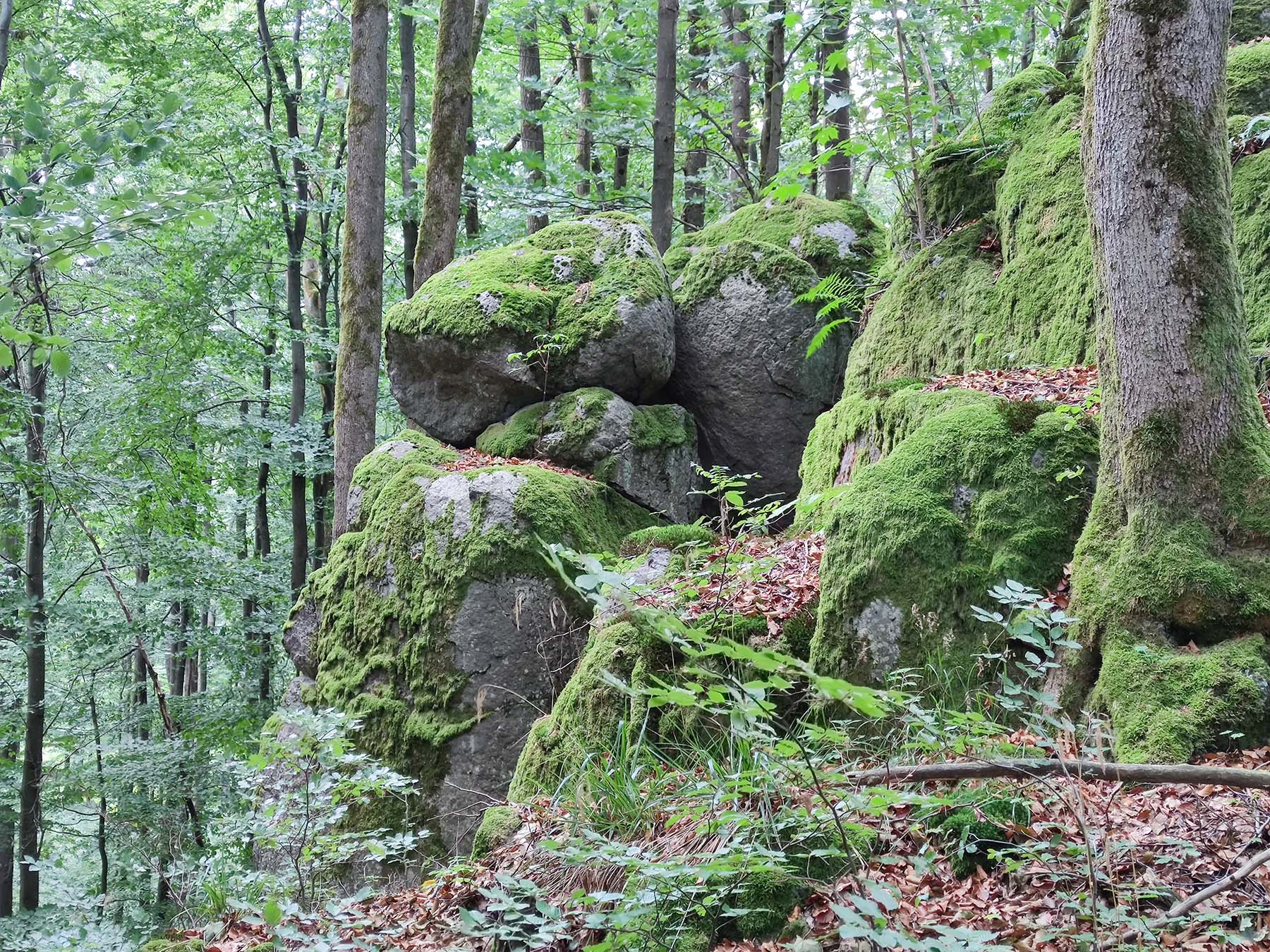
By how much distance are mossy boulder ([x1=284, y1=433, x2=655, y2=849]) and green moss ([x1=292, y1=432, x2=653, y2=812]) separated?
11 millimetres

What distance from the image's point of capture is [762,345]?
873 centimetres

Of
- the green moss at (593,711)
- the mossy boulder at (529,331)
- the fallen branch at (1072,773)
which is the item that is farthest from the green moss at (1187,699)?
the mossy boulder at (529,331)

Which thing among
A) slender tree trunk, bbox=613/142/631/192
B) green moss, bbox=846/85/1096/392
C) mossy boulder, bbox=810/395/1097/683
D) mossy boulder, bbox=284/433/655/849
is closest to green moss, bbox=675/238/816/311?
green moss, bbox=846/85/1096/392

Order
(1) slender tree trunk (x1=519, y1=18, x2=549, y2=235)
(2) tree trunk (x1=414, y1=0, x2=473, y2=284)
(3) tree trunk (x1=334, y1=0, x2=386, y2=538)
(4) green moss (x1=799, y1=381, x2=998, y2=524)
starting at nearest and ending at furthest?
(4) green moss (x1=799, y1=381, x2=998, y2=524), (3) tree trunk (x1=334, y1=0, x2=386, y2=538), (2) tree trunk (x1=414, y1=0, x2=473, y2=284), (1) slender tree trunk (x1=519, y1=18, x2=549, y2=235)

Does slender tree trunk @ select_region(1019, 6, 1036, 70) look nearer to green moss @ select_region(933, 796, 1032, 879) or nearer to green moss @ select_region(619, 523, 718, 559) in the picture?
green moss @ select_region(619, 523, 718, 559)

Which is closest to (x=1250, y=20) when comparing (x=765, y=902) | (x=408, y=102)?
(x=765, y=902)

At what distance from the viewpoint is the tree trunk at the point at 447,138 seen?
9.65 meters

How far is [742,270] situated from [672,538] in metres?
3.86

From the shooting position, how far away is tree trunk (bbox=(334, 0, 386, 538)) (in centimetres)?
898

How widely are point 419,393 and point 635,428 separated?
2.41 metres

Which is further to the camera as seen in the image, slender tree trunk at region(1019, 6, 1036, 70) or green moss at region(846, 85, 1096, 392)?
slender tree trunk at region(1019, 6, 1036, 70)

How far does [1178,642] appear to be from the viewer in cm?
316

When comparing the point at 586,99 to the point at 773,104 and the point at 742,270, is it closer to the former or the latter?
the point at 773,104

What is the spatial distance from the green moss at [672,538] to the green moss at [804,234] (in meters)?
3.98
